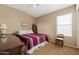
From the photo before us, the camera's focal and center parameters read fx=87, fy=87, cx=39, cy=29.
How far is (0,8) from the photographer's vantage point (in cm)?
98

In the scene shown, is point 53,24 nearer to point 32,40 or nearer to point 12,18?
point 32,40

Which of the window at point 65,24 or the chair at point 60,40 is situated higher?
the window at point 65,24

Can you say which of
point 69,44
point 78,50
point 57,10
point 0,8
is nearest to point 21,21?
point 0,8

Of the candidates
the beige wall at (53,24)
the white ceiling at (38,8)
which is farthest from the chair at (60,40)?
the white ceiling at (38,8)

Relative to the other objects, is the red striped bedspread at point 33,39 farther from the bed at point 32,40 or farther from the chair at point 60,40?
the chair at point 60,40

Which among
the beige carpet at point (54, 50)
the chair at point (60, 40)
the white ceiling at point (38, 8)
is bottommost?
the beige carpet at point (54, 50)

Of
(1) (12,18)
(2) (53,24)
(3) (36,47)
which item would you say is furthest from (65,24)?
(1) (12,18)

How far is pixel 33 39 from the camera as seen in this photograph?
3.33 ft

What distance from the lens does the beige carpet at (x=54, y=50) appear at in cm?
101

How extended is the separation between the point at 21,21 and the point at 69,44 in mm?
631

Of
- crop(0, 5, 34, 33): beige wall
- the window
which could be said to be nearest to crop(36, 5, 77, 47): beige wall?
the window

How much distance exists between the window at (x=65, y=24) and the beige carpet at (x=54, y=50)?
0.58 feet

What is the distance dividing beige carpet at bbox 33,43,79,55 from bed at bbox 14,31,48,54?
5 centimetres
